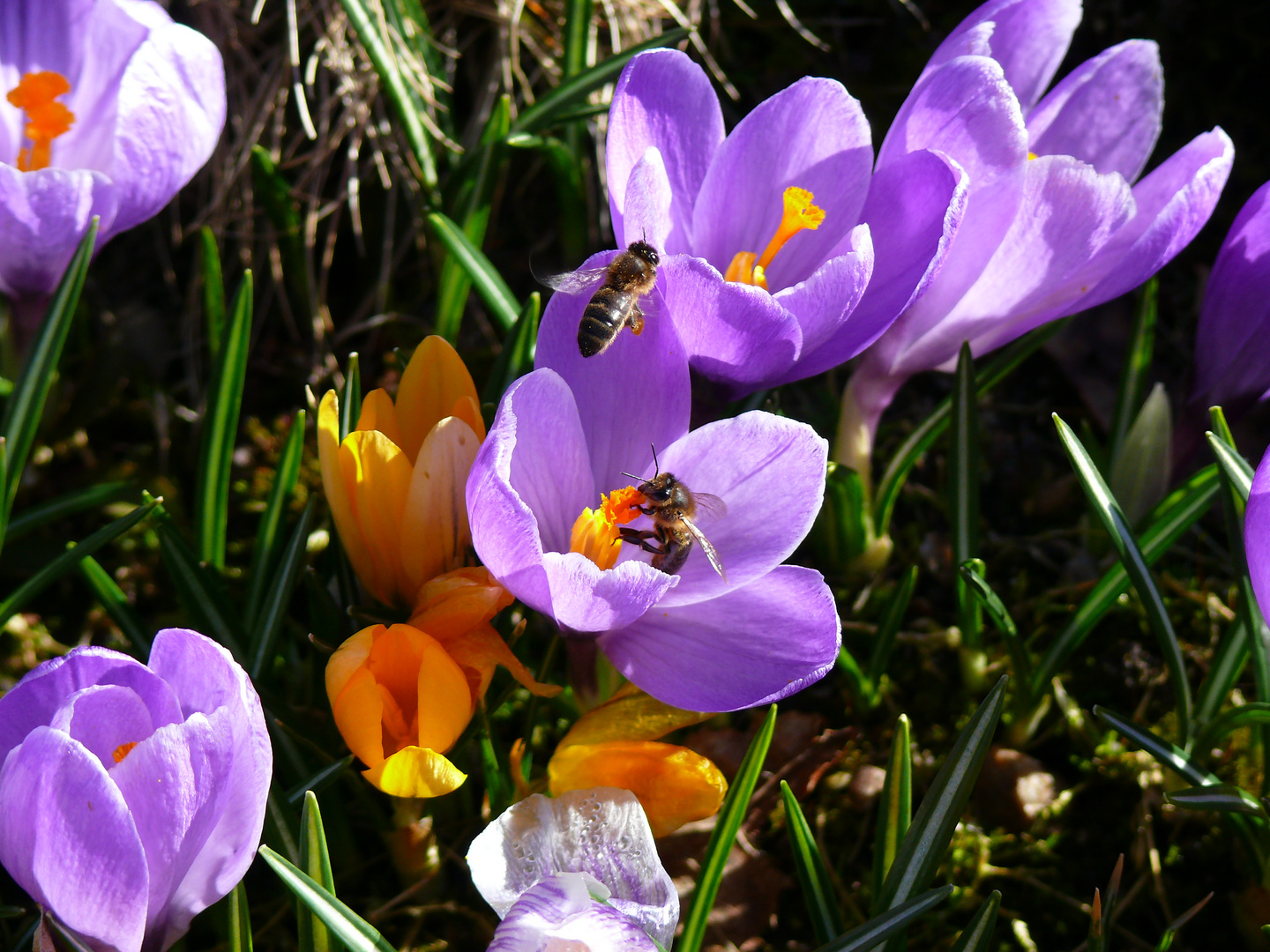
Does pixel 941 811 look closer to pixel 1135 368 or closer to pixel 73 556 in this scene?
pixel 1135 368

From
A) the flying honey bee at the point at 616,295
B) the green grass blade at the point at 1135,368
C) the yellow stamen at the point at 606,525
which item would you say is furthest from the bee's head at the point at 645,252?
the green grass blade at the point at 1135,368

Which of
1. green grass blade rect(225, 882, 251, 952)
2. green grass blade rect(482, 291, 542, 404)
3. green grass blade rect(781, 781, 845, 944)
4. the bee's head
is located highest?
the bee's head

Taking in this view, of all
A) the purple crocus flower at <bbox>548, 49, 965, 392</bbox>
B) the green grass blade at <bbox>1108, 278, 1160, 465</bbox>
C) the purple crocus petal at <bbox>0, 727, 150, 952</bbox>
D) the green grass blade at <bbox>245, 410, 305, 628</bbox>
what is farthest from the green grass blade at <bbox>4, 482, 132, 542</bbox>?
the green grass blade at <bbox>1108, 278, 1160, 465</bbox>

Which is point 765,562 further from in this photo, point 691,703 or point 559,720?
point 559,720

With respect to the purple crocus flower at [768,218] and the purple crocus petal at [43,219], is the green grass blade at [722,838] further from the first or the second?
the purple crocus petal at [43,219]

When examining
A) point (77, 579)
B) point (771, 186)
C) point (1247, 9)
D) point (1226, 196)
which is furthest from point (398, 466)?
point (1247, 9)

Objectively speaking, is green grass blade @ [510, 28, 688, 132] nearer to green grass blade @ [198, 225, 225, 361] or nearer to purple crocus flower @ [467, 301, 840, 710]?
green grass blade @ [198, 225, 225, 361]
